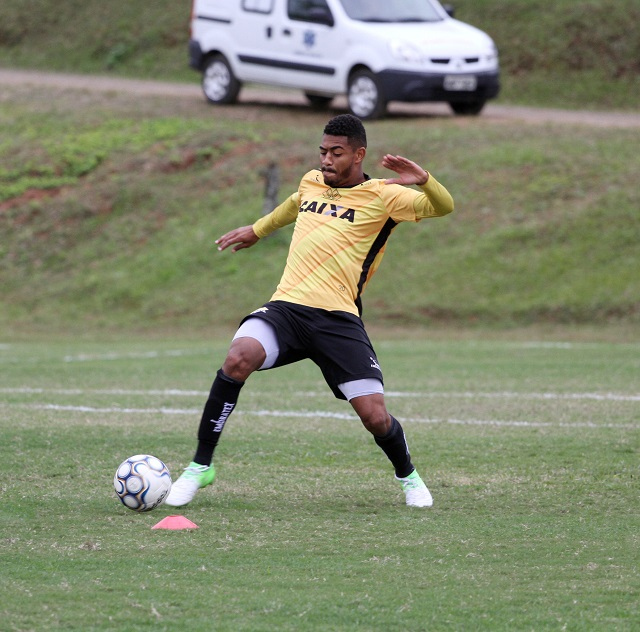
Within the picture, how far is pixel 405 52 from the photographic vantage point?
2027 centimetres

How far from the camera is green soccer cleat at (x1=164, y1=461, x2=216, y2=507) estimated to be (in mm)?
6395

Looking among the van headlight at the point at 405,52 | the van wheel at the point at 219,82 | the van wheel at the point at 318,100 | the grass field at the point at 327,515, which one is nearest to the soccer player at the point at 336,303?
the grass field at the point at 327,515

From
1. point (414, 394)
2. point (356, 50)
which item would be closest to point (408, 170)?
point (414, 394)

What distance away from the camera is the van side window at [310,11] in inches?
833

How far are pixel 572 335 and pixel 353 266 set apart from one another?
35.0 feet

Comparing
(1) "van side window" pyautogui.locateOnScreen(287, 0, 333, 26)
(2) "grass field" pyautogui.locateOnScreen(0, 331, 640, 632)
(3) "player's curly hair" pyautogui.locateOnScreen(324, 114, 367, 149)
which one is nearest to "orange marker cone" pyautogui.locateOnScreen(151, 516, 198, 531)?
(2) "grass field" pyautogui.locateOnScreen(0, 331, 640, 632)

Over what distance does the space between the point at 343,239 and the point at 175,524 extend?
1829 millimetres

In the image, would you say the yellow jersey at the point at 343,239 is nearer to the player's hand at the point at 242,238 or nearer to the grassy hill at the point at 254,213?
the player's hand at the point at 242,238

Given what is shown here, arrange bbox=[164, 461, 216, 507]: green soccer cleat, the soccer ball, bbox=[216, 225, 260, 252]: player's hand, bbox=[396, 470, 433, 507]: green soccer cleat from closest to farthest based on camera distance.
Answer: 1. the soccer ball
2. bbox=[164, 461, 216, 507]: green soccer cleat
3. bbox=[396, 470, 433, 507]: green soccer cleat
4. bbox=[216, 225, 260, 252]: player's hand

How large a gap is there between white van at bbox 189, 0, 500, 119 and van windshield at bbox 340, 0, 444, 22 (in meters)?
Result: 0.02

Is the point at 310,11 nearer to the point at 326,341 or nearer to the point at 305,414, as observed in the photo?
the point at 305,414

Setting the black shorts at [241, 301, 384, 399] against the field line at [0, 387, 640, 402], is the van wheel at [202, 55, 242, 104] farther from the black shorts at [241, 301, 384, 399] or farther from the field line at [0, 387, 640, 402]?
the black shorts at [241, 301, 384, 399]

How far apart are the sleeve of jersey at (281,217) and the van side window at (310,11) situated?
578 inches

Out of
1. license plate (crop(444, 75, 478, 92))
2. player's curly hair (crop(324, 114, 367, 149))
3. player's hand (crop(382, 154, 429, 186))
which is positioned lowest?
license plate (crop(444, 75, 478, 92))
